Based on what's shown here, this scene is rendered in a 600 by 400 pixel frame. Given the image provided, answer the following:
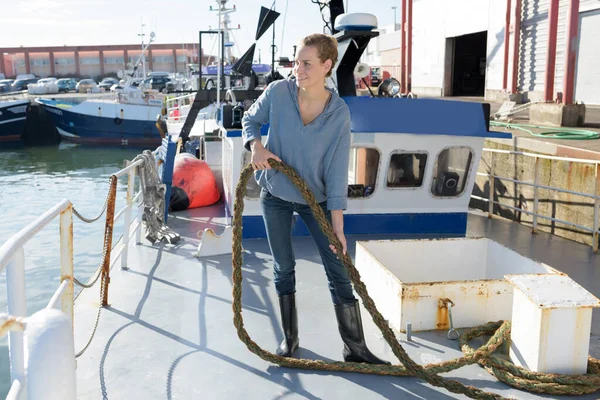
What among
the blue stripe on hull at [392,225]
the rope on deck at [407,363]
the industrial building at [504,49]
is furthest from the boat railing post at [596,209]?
the industrial building at [504,49]

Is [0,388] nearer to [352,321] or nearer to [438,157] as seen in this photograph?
[352,321]

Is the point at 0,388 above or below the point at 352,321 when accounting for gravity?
below

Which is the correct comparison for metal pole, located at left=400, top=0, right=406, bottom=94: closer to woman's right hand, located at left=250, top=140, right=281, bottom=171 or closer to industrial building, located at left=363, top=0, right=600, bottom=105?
industrial building, located at left=363, top=0, right=600, bottom=105

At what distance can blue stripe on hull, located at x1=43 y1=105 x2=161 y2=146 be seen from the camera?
31.9 m

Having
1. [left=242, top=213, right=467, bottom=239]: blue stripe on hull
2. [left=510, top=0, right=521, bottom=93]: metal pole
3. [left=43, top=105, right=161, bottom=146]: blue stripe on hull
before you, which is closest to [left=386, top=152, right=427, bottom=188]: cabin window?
[left=242, top=213, right=467, bottom=239]: blue stripe on hull

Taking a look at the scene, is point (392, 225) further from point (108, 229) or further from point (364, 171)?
point (108, 229)

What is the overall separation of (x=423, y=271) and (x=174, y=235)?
2846mm

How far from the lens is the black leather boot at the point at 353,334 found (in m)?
3.34

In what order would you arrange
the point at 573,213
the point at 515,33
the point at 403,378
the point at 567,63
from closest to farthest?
1. the point at 403,378
2. the point at 573,213
3. the point at 567,63
4. the point at 515,33

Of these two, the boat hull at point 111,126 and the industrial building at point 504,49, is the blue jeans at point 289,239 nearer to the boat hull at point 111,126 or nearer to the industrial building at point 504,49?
the industrial building at point 504,49

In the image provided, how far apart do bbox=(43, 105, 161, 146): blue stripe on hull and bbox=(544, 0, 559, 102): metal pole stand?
2146 centimetres

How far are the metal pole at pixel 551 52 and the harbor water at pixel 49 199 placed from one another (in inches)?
451

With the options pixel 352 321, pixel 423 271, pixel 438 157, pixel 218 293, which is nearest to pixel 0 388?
pixel 218 293

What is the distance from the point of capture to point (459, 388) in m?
3.01
